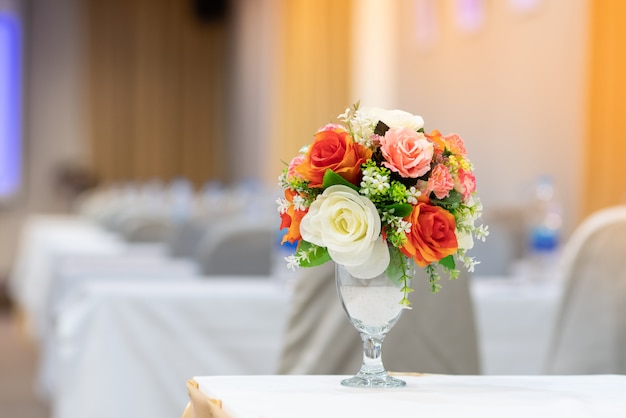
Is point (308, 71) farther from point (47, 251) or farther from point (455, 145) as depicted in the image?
point (455, 145)

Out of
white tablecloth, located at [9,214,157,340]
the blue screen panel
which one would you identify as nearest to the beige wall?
white tablecloth, located at [9,214,157,340]

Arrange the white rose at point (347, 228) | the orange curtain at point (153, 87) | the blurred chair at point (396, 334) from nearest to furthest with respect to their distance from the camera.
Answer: the white rose at point (347, 228)
the blurred chair at point (396, 334)
the orange curtain at point (153, 87)

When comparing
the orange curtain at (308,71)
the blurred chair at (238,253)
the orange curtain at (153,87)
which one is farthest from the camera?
the orange curtain at (153,87)

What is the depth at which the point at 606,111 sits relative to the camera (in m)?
5.86

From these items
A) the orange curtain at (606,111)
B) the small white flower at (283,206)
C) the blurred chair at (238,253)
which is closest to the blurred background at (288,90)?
the orange curtain at (606,111)

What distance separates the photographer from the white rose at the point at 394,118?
163cm

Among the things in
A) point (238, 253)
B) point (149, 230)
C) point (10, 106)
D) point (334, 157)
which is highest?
point (334, 157)

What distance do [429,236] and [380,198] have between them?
80 mm

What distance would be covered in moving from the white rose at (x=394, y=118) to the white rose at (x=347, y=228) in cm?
11

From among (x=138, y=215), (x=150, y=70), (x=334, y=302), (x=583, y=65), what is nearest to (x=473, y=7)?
(x=583, y=65)

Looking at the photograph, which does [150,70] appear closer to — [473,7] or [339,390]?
[473,7]

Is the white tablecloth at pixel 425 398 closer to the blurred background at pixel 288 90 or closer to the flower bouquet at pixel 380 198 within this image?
the flower bouquet at pixel 380 198

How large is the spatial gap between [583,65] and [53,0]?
35.4 feet

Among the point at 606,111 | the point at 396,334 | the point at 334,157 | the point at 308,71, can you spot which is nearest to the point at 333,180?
the point at 334,157
